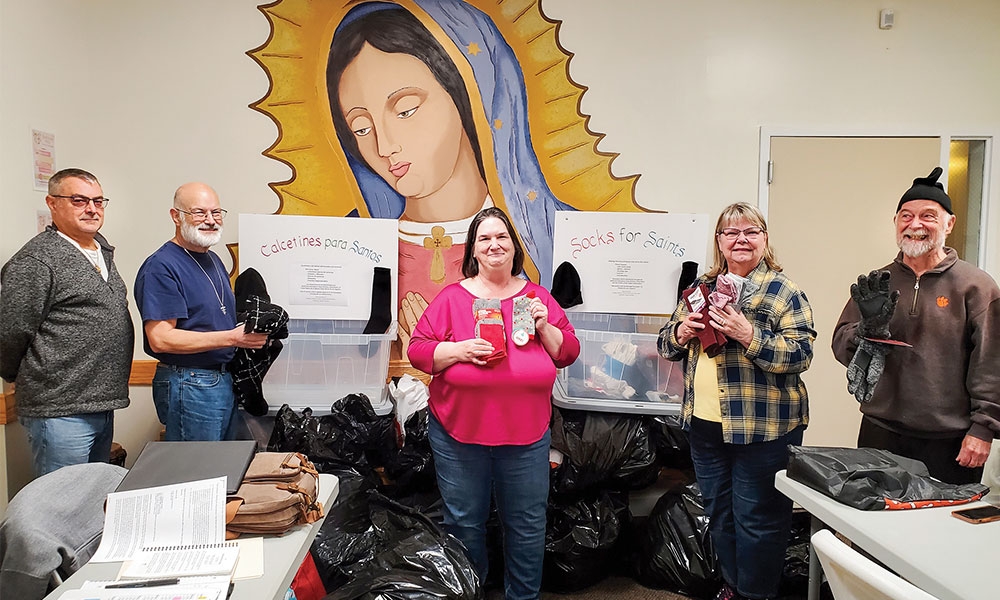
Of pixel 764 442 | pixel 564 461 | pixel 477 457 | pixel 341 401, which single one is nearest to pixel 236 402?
pixel 341 401

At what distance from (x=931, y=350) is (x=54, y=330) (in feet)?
10.1

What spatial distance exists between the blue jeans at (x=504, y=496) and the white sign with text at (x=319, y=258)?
98 cm

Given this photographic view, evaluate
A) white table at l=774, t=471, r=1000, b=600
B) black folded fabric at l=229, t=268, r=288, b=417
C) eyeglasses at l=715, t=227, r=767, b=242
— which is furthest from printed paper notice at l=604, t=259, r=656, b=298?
black folded fabric at l=229, t=268, r=288, b=417

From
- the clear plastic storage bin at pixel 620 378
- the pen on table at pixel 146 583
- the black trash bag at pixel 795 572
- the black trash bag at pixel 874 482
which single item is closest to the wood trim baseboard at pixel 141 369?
the clear plastic storage bin at pixel 620 378

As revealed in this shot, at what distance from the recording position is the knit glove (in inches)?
81.2

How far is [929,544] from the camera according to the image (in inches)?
53.2

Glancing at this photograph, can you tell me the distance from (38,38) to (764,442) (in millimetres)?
3368

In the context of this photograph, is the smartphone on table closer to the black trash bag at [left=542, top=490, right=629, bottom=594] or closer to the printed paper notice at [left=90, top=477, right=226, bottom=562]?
the black trash bag at [left=542, top=490, right=629, bottom=594]

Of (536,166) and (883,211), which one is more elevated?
(536,166)

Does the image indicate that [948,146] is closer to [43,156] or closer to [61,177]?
[61,177]

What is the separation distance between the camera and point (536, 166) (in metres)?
3.07

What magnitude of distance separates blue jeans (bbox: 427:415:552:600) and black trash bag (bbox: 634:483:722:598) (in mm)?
671

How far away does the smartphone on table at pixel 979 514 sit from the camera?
147 cm

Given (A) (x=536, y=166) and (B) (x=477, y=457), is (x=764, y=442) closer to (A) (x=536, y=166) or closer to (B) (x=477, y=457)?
(B) (x=477, y=457)
